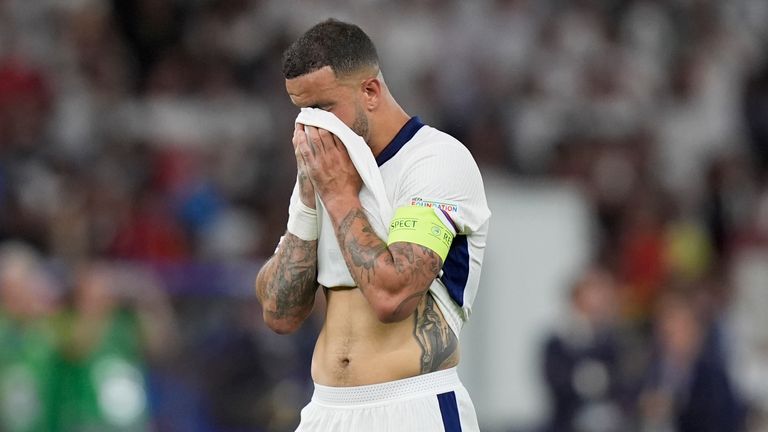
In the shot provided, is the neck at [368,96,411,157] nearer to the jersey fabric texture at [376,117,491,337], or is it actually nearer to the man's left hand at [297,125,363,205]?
the jersey fabric texture at [376,117,491,337]

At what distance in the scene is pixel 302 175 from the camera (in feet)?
16.5

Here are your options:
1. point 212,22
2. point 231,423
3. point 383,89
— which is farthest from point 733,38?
point 383,89

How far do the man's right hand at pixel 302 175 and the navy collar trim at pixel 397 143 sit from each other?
245mm

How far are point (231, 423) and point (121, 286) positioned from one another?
4.41ft

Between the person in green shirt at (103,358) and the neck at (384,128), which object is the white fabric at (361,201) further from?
the person in green shirt at (103,358)

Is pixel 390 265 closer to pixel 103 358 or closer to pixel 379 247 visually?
pixel 379 247

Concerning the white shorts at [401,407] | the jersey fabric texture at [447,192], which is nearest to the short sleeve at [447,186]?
Answer: the jersey fabric texture at [447,192]

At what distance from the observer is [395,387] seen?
4973mm

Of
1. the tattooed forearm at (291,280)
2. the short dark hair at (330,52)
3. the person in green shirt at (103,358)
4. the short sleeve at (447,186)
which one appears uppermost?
the short dark hair at (330,52)

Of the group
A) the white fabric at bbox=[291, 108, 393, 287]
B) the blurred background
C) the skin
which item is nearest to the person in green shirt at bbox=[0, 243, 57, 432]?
the blurred background

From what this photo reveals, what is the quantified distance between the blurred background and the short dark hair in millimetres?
6049

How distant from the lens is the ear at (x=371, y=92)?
16.5 feet

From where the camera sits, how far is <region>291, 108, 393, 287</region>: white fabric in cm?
492

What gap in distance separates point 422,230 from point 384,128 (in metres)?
0.48
